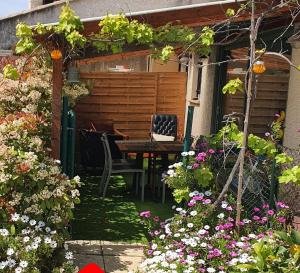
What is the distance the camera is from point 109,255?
4969 millimetres

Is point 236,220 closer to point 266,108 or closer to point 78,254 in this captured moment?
point 78,254

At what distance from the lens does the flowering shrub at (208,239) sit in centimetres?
405

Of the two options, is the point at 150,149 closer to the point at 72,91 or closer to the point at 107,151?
the point at 107,151

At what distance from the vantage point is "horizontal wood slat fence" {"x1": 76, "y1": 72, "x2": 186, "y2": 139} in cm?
1097

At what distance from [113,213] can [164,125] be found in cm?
425

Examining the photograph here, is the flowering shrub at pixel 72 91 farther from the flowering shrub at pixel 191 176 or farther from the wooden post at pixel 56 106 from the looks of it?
the flowering shrub at pixel 191 176

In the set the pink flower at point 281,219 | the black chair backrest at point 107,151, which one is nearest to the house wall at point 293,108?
the pink flower at point 281,219

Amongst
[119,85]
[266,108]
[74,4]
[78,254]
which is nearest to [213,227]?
[78,254]

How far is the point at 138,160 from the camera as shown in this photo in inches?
305

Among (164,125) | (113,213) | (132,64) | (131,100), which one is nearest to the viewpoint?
(113,213)

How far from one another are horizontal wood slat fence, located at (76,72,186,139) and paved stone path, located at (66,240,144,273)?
18.1 ft

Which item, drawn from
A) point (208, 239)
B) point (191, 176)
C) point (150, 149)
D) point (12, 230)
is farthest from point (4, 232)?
point (150, 149)

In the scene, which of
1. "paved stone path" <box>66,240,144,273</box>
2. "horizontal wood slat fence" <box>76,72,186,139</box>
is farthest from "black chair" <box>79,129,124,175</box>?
"paved stone path" <box>66,240,144,273</box>

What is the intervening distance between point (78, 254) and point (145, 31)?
2.47 meters
